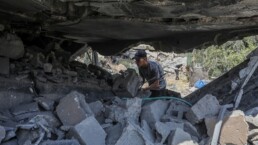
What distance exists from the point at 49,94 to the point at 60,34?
1944 mm

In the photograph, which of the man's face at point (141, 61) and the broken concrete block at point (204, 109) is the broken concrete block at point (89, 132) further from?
the man's face at point (141, 61)

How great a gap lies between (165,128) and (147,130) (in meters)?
0.20

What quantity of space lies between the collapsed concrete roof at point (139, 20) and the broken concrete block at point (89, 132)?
1.24 meters

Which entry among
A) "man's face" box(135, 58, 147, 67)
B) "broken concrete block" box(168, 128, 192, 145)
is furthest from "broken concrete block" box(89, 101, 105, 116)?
"man's face" box(135, 58, 147, 67)

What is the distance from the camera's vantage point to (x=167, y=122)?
186 inches

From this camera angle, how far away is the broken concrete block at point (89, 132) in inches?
162

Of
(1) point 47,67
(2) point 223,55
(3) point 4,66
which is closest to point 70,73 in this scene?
(1) point 47,67

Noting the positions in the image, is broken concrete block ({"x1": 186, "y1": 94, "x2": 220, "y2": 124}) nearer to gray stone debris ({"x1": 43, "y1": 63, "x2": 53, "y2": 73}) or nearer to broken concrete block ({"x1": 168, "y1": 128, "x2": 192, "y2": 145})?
broken concrete block ({"x1": 168, "y1": 128, "x2": 192, "y2": 145})

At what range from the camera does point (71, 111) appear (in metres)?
4.48

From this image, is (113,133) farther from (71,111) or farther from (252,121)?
(252,121)

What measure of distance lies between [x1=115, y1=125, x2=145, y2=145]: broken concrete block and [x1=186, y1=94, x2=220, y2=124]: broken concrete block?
93 centimetres

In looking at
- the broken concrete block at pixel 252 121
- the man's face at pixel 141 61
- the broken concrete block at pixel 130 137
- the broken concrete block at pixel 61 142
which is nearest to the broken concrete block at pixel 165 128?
the broken concrete block at pixel 130 137

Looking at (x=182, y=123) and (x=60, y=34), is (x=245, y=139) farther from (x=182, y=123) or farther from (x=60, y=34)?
(x=60, y=34)

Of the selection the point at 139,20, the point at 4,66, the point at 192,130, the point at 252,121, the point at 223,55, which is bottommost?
the point at 223,55
